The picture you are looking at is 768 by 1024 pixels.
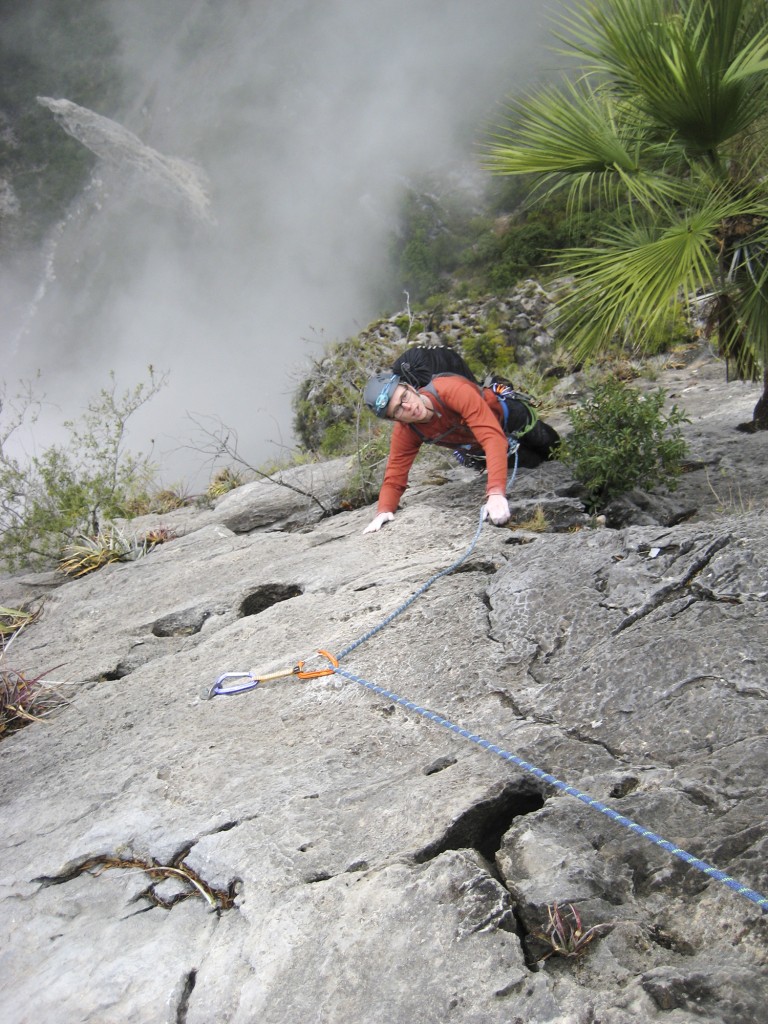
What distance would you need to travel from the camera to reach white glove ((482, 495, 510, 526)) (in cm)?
448

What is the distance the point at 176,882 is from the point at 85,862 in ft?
1.45

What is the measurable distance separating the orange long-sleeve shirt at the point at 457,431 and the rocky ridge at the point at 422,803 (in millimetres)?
570

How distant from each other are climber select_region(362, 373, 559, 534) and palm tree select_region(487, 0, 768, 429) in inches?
27.9

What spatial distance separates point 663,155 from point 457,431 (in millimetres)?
2478

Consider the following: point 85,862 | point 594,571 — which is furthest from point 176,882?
point 594,571

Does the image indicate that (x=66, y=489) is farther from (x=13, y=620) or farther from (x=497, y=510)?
(x=497, y=510)

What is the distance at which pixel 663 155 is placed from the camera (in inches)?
206

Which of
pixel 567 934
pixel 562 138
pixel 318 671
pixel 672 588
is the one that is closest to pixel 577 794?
pixel 567 934

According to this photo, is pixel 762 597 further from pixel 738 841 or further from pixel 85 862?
pixel 85 862

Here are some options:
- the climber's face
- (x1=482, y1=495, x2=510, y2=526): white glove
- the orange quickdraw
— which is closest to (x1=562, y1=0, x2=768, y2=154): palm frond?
the climber's face

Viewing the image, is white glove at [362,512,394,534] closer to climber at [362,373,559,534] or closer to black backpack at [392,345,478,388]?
climber at [362,373,559,534]

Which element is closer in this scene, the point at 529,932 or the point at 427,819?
the point at 529,932

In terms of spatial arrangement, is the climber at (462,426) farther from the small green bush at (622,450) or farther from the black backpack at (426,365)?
the small green bush at (622,450)

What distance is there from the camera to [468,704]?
9.53 ft
